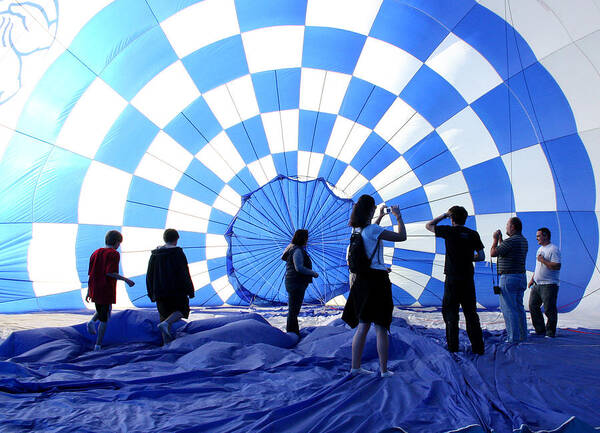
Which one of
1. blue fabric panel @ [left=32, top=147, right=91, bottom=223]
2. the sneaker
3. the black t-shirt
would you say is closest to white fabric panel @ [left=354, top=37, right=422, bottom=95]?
the black t-shirt

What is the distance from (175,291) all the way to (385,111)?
2.99 meters

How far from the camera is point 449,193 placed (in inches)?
205

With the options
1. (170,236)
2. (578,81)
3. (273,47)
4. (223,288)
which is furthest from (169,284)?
(578,81)

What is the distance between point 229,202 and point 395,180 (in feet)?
6.42

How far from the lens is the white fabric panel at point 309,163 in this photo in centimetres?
548

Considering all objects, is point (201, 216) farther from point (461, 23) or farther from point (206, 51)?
point (461, 23)

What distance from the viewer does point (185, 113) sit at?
16.5 ft

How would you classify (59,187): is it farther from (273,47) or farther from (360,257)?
(360,257)

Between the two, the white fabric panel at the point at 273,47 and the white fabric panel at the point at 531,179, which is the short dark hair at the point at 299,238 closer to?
the white fabric panel at the point at 273,47

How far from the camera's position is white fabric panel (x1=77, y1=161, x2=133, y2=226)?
4.96 metres

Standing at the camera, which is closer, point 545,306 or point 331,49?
point 545,306

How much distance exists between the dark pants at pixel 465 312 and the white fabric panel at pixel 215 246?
3.20 m

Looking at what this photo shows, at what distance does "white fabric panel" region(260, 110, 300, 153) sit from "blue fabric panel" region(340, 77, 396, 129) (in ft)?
1.85

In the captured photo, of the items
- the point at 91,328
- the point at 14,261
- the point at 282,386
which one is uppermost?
the point at 14,261
